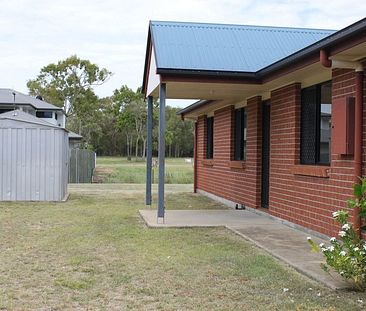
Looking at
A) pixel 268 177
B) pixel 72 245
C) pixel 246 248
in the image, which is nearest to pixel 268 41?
pixel 268 177

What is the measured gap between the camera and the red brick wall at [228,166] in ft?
40.8

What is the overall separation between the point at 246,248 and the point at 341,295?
263 centimetres

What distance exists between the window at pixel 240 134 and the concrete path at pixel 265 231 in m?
1.95

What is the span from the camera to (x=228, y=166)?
14672mm

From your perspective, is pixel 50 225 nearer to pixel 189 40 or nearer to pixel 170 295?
pixel 189 40

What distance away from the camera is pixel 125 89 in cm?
6372

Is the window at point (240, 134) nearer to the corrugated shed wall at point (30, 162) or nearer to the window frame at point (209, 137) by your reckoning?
the window frame at point (209, 137)

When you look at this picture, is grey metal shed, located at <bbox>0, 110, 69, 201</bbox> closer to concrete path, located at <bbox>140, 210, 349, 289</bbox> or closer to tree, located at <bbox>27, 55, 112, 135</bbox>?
concrete path, located at <bbox>140, 210, 349, 289</bbox>

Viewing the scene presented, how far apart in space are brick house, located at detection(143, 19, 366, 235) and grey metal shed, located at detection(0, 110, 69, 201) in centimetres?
324

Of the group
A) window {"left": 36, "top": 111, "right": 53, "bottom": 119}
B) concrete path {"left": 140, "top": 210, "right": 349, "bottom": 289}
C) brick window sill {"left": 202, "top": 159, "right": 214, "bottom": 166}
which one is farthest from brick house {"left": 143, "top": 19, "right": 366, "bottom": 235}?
window {"left": 36, "top": 111, "right": 53, "bottom": 119}

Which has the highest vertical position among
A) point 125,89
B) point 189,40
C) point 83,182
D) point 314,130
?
point 125,89

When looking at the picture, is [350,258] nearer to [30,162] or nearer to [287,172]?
[287,172]

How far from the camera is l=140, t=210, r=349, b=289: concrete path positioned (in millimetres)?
6375

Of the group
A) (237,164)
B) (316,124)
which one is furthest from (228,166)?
(316,124)
